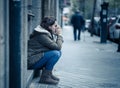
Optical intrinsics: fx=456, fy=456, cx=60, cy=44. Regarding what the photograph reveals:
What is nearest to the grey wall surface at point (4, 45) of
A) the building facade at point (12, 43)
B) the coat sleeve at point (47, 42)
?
the building facade at point (12, 43)

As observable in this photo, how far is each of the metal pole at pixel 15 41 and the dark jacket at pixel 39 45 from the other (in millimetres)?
1727

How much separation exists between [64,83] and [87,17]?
185 feet

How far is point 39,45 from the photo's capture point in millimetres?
8633

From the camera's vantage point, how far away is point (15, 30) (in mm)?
6500

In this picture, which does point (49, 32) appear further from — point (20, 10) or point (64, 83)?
point (20, 10)

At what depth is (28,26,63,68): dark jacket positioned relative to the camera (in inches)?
336

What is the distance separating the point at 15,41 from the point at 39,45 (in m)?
2.11

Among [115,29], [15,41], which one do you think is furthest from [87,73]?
[115,29]

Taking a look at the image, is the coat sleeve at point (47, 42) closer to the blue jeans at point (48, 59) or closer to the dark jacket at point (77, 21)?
the blue jeans at point (48, 59)

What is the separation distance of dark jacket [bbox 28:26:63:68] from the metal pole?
173 cm

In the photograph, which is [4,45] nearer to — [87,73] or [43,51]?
[43,51]

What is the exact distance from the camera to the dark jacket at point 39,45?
8539 mm

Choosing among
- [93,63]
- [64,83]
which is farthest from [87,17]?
[64,83]

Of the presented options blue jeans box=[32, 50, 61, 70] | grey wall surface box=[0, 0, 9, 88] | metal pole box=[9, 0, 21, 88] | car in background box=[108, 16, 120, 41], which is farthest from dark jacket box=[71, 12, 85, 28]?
grey wall surface box=[0, 0, 9, 88]
